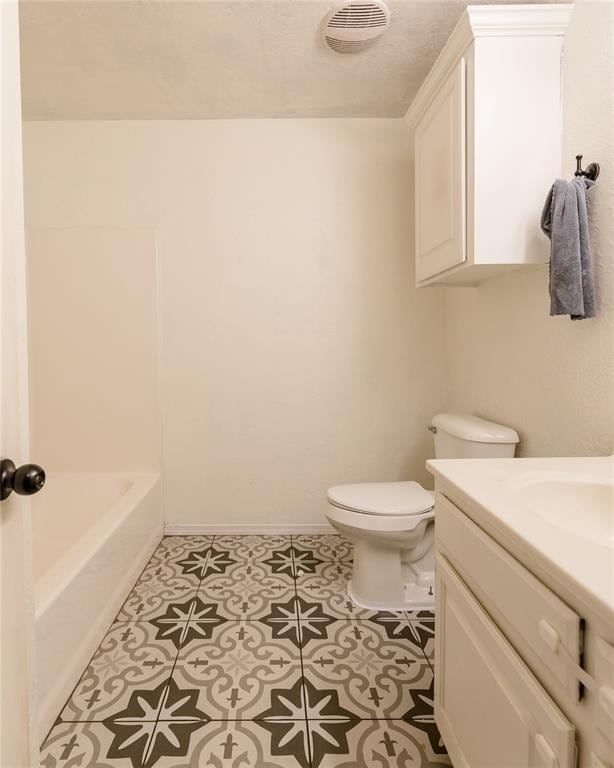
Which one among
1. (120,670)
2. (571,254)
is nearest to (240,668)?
(120,670)

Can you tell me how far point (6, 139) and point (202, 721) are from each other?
1.52 metres

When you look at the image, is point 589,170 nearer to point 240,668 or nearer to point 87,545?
point 240,668

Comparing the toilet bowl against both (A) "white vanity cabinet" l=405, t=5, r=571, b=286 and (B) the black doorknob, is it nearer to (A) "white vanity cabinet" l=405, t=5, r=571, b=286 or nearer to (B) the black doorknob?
(A) "white vanity cabinet" l=405, t=5, r=571, b=286

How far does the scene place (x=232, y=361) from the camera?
8.46 feet

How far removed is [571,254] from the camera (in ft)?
4.32

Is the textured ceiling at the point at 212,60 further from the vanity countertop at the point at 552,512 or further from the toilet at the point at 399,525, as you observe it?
the vanity countertop at the point at 552,512

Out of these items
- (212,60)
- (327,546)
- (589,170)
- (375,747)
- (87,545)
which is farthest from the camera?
(327,546)

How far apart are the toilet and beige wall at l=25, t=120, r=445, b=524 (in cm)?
59

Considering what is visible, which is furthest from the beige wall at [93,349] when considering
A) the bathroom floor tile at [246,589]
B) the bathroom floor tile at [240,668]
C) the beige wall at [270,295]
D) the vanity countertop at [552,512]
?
the vanity countertop at [552,512]

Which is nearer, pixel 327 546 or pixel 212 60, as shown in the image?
pixel 212 60

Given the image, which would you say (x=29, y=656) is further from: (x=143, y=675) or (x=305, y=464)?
(x=305, y=464)

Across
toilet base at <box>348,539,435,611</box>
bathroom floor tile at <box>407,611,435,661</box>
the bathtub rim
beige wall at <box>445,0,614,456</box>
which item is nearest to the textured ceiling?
beige wall at <box>445,0,614,456</box>

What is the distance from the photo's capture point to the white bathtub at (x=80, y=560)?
1393 millimetres

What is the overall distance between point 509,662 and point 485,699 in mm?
161
